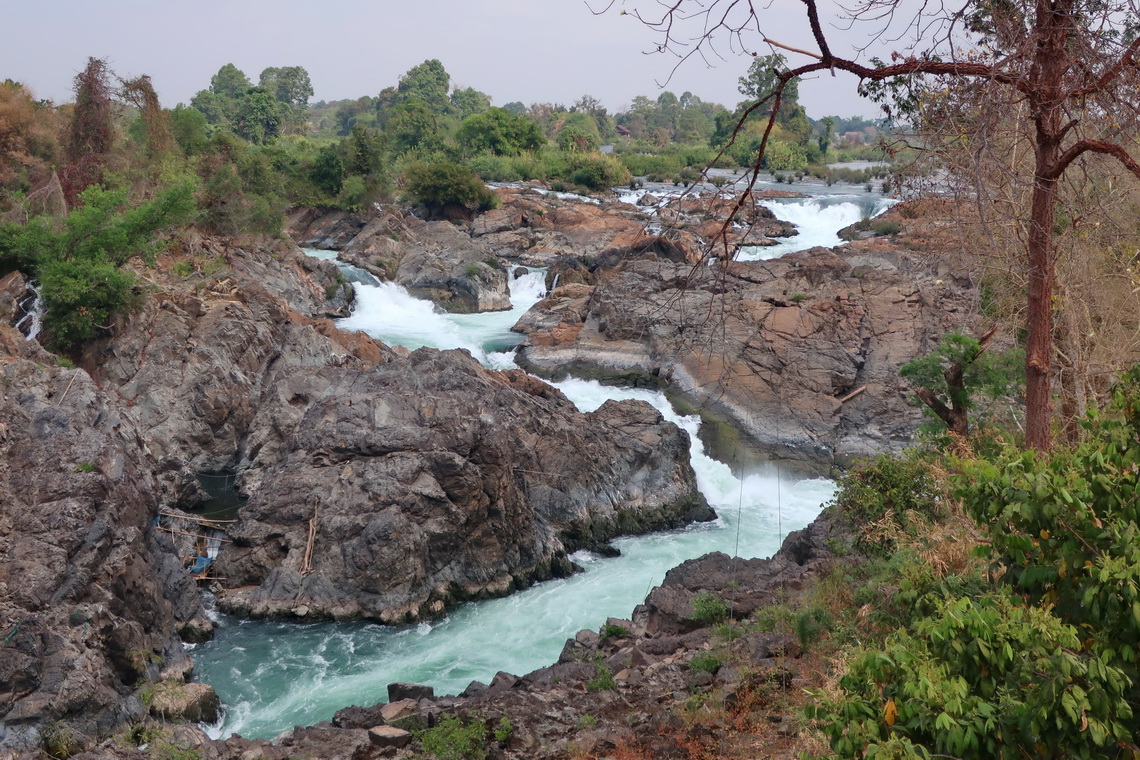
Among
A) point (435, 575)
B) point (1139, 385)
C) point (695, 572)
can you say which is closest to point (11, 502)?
point (435, 575)

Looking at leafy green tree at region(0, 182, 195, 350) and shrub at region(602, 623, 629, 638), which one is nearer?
shrub at region(602, 623, 629, 638)

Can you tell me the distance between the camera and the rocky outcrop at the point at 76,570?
26.3 feet

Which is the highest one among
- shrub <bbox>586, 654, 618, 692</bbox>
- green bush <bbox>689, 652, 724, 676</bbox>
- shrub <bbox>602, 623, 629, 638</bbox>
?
green bush <bbox>689, 652, 724, 676</bbox>

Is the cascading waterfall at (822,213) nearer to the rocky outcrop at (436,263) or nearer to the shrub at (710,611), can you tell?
the rocky outcrop at (436,263)

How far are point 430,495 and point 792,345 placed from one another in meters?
9.88

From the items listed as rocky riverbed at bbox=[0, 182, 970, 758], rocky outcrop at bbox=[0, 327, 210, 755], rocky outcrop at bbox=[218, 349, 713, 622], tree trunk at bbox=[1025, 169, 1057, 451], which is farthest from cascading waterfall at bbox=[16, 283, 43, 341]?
tree trunk at bbox=[1025, 169, 1057, 451]

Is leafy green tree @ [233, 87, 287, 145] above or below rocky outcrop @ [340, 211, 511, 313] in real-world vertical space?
above

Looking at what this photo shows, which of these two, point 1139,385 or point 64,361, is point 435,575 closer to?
point 64,361

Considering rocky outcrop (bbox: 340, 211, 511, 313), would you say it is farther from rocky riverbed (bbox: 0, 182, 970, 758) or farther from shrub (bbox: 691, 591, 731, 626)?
shrub (bbox: 691, 591, 731, 626)

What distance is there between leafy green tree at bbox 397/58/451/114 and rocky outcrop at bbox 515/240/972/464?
199 feet

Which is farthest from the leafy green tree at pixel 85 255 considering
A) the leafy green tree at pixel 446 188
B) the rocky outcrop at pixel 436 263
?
the leafy green tree at pixel 446 188

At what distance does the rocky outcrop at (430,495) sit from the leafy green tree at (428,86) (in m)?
67.4

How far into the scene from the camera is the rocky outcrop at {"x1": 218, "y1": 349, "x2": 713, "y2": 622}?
1201 cm

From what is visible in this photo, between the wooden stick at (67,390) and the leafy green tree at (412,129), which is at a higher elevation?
the leafy green tree at (412,129)
